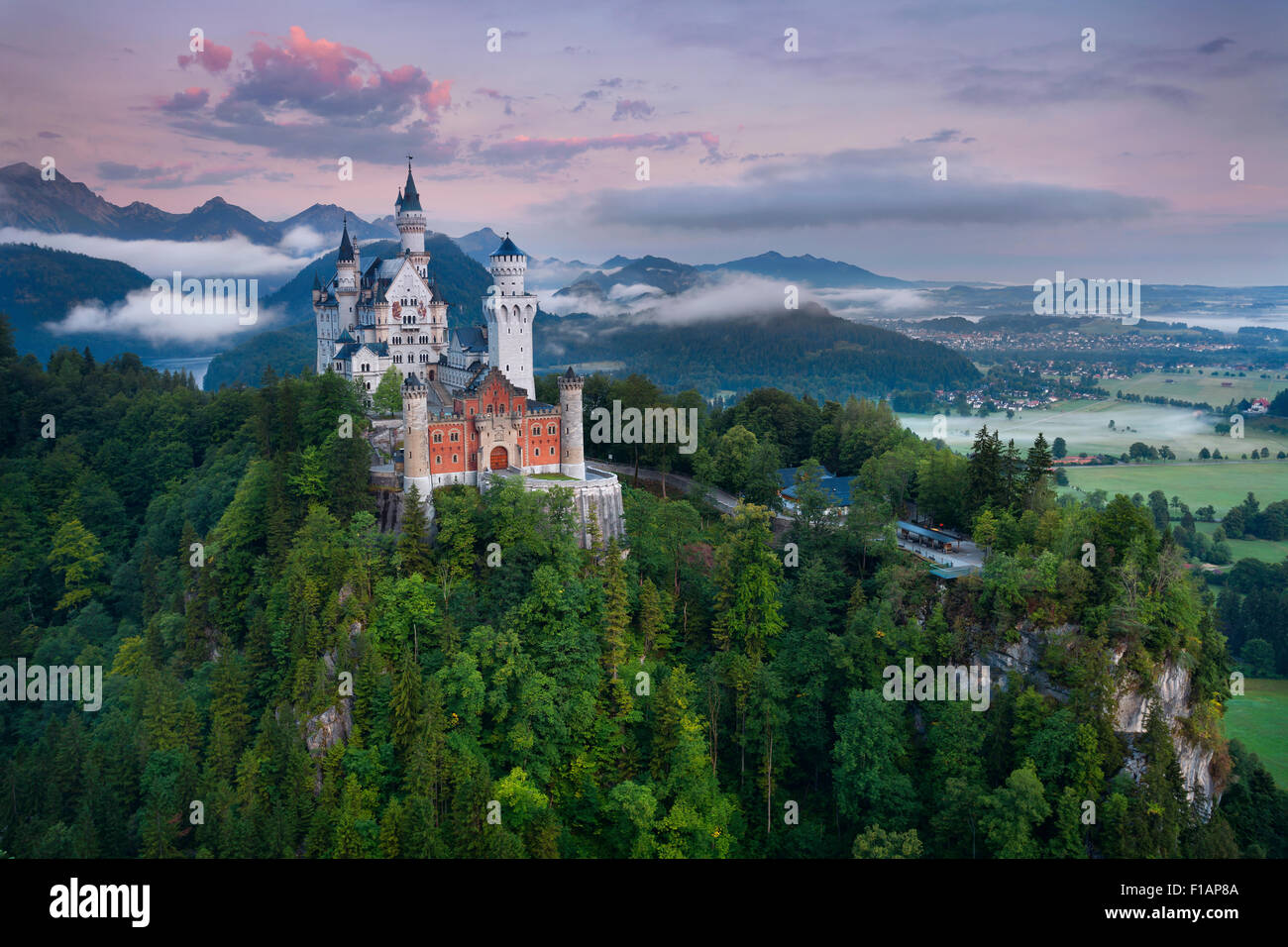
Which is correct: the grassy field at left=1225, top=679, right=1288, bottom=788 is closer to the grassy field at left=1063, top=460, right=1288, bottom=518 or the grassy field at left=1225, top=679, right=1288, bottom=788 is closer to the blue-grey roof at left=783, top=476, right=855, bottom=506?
the grassy field at left=1063, top=460, right=1288, bottom=518

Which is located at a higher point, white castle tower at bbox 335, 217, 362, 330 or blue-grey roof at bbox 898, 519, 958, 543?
white castle tower at bbox 335, 217, 362, 330

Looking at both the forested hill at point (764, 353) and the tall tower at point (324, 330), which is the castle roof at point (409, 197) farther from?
the forested hill at point (764, 353)

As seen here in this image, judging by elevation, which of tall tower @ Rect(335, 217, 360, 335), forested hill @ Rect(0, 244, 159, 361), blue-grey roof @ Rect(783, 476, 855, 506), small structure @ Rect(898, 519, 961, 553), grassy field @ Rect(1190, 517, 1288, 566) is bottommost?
grassy field @ Rect(1190, 517, 1288, 566)

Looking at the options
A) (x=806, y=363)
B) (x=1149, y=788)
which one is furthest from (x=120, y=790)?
(x=806, y=363)

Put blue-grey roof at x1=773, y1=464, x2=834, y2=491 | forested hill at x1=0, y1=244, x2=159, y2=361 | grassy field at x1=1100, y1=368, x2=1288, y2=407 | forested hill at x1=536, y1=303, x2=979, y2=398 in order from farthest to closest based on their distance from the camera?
forested hill at x1=536, y1=303, x2=979, y2=398, forested hill at x1=0, y1=244, x2=159, y2=361, grassy field at x1=1100, y1=368, x2=1288, y2=407, blue-grey roof at x1=773, y1=464, x2=834, y2=491

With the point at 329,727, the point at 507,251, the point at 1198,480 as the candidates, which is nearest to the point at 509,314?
the point at 507,251

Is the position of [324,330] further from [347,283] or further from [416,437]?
[416,437]

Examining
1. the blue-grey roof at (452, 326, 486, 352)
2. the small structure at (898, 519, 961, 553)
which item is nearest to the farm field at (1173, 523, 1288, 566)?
the small structure at (898, 519, 961, 553)

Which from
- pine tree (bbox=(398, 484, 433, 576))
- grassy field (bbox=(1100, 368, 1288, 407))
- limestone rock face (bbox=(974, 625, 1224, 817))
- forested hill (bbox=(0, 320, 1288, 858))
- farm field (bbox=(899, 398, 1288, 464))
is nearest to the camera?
forested hill (bbox=(0, 320, 1288, 858))
